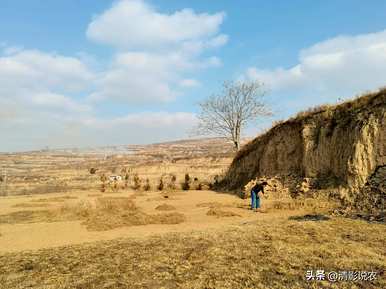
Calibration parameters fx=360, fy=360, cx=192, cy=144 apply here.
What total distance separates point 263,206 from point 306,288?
11.5 metres

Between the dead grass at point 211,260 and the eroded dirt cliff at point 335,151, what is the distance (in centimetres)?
538

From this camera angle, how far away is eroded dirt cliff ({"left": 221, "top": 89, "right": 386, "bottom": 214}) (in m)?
15.4

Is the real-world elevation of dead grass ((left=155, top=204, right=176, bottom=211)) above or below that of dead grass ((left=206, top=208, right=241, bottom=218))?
below

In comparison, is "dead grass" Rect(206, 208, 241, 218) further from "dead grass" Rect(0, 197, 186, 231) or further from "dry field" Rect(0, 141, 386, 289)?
"dead grass" Rect(0, 197, 186, 231)

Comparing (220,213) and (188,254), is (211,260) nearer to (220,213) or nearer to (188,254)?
(188,254)

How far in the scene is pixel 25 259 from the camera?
8656 millimetres

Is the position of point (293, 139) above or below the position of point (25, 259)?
above

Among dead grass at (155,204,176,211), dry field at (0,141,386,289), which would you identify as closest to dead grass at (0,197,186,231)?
dry field at (0,141,386,289)

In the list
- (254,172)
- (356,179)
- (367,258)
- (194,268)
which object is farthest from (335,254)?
(254,172)

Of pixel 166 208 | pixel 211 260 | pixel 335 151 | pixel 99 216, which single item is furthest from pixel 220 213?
pixel 211 260

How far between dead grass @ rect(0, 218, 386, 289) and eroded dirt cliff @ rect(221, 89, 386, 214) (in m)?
5.38

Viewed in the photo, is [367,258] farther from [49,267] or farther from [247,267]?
[49,267]

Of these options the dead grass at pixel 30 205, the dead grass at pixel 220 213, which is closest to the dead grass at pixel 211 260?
the dead grass at pixel 220 213

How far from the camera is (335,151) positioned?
1783 centimetres
